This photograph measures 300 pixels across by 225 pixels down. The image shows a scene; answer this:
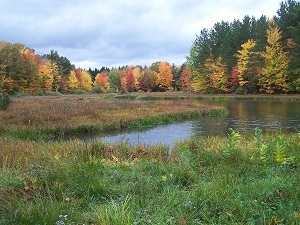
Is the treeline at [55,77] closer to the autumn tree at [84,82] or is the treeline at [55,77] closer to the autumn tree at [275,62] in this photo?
the autumn tree at [84,82]

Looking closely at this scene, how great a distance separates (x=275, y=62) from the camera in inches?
2037

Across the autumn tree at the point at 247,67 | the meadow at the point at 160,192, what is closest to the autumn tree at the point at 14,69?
the autumn tree at the point at 247,67

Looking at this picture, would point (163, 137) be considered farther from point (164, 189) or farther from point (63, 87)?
point (63, 87)

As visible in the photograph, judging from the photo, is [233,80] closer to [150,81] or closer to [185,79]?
[185,79]

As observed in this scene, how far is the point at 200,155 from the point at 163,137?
31.8ft

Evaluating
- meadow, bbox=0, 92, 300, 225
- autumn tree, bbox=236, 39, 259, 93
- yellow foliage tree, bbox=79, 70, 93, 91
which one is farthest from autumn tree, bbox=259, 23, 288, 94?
yellow foliage tree, bbox=79, 70, 93, 91

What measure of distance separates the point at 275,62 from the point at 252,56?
4.54 metres

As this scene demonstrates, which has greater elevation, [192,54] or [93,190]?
[192,54]

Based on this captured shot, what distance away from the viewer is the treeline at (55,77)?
195 feet

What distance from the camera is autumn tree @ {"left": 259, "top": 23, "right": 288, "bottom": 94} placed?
51.1 metres

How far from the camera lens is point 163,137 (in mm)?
17828

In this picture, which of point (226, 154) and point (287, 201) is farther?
point (226, 154)

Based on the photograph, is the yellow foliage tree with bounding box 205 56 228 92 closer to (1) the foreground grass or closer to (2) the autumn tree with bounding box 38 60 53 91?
(2) the autumn tree with bounding box 38 60 53 91

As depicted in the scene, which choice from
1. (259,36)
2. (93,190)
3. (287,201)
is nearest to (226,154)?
(287,201)
